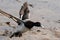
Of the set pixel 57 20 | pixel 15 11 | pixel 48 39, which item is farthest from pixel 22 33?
pixel 15 11

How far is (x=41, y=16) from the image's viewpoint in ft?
26.1

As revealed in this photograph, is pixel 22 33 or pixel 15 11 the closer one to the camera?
pixel 22 33

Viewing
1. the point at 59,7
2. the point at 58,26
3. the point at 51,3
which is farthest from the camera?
the point at 51,3

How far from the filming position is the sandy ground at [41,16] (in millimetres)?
5717

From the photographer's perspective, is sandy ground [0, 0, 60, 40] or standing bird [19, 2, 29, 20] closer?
sandy ground [0, 0, 60, 40]

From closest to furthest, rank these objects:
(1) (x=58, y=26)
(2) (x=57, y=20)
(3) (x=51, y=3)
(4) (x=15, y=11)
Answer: (1) (x=58, y=26), (2) (x=57, y=20), (4) (x=15, y=11), (3) (x=51, y=3)

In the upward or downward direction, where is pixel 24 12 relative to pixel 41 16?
upward

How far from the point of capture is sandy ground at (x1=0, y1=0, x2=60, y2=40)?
5717 mm

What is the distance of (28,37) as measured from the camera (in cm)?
557

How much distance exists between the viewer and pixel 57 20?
7332 mm

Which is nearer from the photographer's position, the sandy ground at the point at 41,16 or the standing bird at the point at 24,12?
the sandy ground at the point at 41,16

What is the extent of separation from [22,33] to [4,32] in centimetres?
43

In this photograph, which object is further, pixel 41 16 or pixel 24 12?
pixel 41 16

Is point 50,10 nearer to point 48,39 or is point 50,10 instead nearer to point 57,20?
point 57,20
